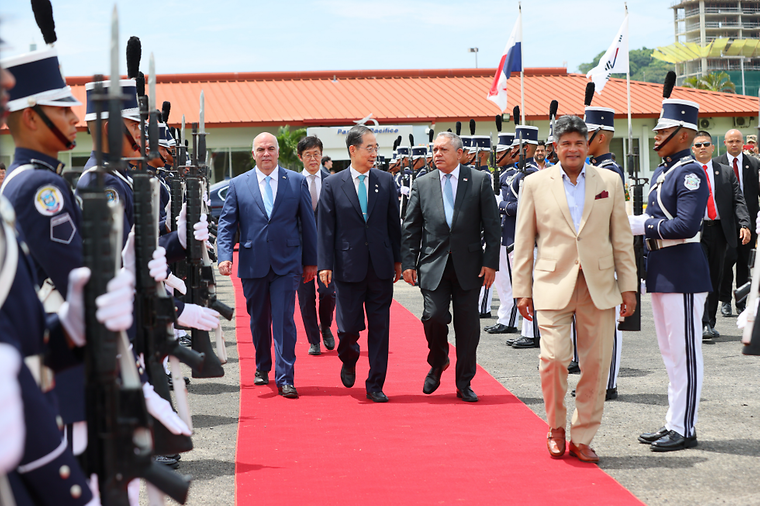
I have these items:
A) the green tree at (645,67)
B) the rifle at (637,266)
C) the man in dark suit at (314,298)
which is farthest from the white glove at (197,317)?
the green tree at (645,67)

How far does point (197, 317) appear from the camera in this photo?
3611 mm

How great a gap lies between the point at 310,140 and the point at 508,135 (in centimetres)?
332

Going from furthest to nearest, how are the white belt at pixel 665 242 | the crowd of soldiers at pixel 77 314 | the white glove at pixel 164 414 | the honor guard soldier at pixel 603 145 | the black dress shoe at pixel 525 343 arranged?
1. the black dress shoe at pixel 525 343
2. the honor guard soldier at pixel 603 145
3. the white belt at pixel 665 242
4. the white glove at pixel 164 414
5. the crowd of soldiers at pixel 77 314

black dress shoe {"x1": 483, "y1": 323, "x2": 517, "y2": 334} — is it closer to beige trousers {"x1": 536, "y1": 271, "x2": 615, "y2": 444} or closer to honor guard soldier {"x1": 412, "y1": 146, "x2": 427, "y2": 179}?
beige trousers {"x1": 536, "y1": 271, "x2": 615, "y2": 444}

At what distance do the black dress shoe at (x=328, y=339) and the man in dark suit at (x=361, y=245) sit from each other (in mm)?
2019

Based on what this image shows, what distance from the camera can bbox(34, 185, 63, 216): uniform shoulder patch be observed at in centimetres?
272

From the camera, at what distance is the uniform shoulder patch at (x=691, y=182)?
5141 millimetres

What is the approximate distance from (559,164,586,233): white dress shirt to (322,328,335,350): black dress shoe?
4.47 meters

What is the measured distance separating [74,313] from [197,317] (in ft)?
4.45

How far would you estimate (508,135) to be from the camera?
11.5 m

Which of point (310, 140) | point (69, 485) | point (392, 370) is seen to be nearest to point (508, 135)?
point (310, 140)

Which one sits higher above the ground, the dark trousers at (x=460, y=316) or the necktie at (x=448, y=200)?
the necktie at (x=448, y=200)

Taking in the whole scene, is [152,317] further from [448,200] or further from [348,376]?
[348,376]

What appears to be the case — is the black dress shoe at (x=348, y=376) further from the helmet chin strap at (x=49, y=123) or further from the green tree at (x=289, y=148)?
the green tree at (x=289, y=148)
